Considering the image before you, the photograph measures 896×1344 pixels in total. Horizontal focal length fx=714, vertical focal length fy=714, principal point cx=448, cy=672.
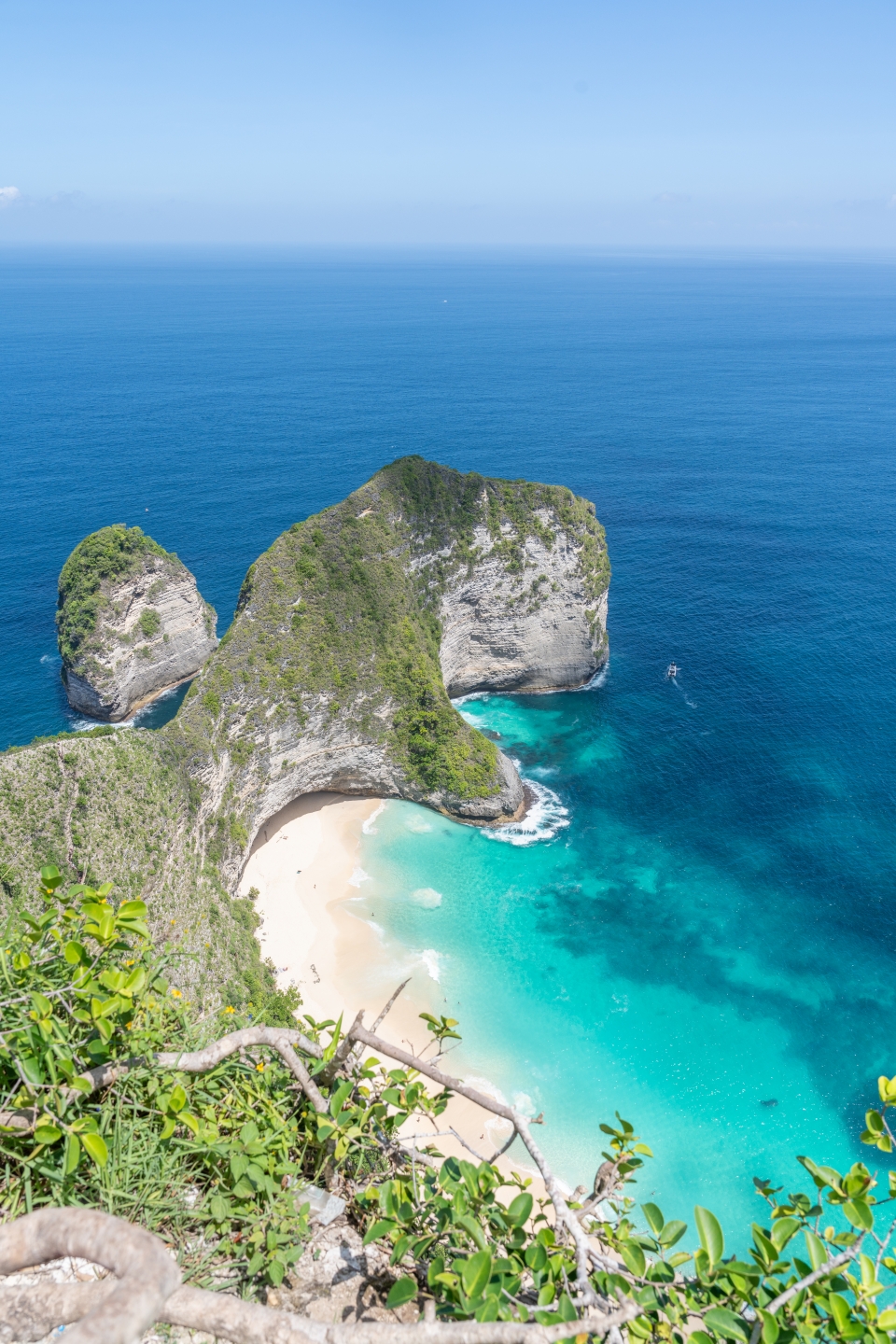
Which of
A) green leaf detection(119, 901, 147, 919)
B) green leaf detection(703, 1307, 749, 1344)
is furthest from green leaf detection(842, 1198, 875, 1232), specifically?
green leaf detection(119, 901, 147, 919)

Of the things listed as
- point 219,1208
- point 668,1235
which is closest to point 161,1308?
point 219,1208

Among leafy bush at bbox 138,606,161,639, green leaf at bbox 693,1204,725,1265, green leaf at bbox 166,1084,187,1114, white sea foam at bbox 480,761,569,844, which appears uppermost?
green leaf at bbox 166,1084,187,1114

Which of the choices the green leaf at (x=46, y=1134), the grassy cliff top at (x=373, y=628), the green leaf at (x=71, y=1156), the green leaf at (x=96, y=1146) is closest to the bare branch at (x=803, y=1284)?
the green leaf at (x=96, y=1146)

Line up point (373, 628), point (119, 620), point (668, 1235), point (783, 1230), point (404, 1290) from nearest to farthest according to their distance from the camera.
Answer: point (404, 1290) → point (783, 1230) → point (668, 1235) → point (373, 628) → point (119, 620)

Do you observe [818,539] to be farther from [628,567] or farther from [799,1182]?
[799,1182]

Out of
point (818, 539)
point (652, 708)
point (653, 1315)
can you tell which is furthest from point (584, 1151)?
point (818, 539)

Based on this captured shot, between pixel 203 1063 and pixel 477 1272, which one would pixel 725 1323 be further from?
pixel 203 1063

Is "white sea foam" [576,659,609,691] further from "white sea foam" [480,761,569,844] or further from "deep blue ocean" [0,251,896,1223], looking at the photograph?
"white sea foam" [480,761,569,844]
